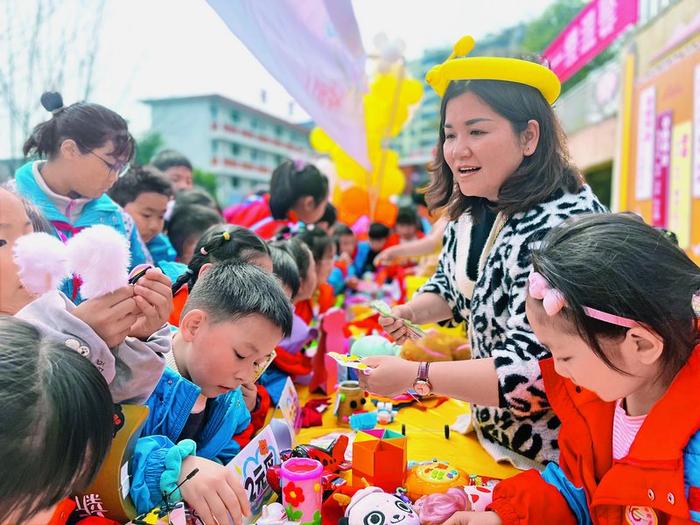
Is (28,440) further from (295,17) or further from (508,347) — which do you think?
(295,17)

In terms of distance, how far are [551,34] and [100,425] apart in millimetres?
26238

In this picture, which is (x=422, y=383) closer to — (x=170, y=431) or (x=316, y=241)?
(x=170, y=431)

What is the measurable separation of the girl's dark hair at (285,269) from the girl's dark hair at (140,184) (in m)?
0.87

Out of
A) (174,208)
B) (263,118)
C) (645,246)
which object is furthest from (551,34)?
(645,246)

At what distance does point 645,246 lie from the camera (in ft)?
3.13

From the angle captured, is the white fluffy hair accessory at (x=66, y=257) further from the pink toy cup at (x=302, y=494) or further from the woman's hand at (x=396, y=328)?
the woman's hand at (x=396, y=328)

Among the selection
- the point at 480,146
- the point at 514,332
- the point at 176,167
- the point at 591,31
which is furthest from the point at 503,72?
the point at 591,31

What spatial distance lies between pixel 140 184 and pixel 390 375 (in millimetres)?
1881

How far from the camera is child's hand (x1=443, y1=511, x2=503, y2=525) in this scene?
107 cm

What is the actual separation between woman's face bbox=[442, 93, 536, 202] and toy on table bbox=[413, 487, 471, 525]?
824mm

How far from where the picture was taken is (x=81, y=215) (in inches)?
83.8

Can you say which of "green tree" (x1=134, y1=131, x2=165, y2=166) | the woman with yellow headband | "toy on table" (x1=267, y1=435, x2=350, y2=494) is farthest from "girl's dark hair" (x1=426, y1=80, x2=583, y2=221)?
"green tree" (x1=134, y1=131, x2=165, y2=166)

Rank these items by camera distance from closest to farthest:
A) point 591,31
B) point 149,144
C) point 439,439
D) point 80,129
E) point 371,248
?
1. point 439,439
2. point 80,129
3. point 371,248
4. point 591,31
5. point 149,144

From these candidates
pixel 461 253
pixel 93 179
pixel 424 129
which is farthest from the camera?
pixel 424 129
